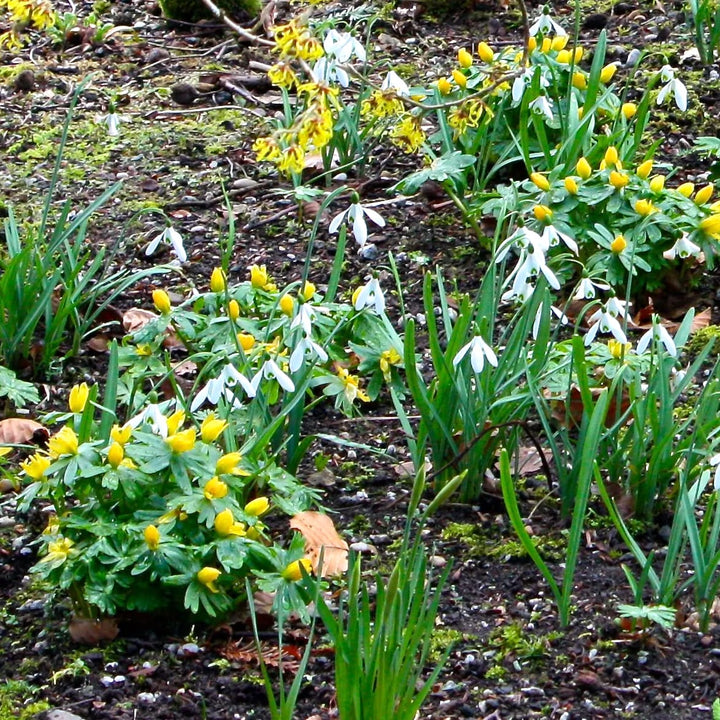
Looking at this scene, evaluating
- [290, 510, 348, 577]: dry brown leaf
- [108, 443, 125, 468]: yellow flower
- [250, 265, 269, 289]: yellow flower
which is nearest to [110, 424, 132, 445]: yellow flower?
[108, 443, 125, 468]: yellow flower

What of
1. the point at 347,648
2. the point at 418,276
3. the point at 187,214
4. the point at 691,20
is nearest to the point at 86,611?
the point at 347,648

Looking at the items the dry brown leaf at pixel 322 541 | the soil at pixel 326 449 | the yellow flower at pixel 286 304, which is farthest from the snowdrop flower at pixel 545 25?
the dry brown leaf at pixel 322 541

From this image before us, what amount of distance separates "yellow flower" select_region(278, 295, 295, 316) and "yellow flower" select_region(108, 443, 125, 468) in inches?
26.8

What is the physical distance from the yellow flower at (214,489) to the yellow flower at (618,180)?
1.75 meters

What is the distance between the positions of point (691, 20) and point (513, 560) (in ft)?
10.8

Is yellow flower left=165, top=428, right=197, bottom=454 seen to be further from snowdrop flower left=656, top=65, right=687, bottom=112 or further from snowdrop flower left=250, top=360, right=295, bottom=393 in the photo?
snowdrop flower left=656, top=65, right=687, bottom=112

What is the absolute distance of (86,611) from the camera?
2.56 metres

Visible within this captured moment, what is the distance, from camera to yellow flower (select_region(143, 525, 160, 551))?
7.72 feet

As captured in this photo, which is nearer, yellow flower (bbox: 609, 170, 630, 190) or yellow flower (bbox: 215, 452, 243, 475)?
yellow flower (bbox: 215, 452, 243, 475)

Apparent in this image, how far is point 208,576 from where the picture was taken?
2.38 metres

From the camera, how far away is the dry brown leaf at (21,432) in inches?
129

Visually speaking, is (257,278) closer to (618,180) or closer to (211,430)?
(211,430)

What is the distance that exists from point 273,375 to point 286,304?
0.91 feet

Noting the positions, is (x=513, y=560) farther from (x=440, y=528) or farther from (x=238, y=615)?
(x=238, y=615)
